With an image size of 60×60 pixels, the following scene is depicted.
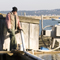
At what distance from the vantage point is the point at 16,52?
9.71m

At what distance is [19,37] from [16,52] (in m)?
1.72

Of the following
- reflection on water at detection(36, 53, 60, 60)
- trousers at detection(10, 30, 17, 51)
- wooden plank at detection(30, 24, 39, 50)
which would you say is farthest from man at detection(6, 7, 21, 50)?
reflection on water at detection(36, 53, 60, 60)

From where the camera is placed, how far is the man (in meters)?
10.4

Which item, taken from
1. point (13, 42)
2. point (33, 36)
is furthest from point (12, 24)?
point (33, 36)

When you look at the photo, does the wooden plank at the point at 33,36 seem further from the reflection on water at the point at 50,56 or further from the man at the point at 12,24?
the man at the point at 12,24

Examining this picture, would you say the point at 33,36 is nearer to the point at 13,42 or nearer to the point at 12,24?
the point at 13,42

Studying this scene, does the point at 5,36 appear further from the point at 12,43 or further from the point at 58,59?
the point at 58,59

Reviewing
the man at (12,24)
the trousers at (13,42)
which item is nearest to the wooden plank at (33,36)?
the man at (12,24)

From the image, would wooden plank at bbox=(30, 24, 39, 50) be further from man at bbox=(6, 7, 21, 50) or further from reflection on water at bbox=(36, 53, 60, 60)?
man at bbox=(6, 7, 21, 50)

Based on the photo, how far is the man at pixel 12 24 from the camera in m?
10.4

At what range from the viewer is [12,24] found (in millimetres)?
10508

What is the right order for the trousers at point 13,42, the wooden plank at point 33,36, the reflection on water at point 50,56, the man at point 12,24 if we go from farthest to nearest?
the wooden plank at point 33,36 < the reflection on water at point 50,56 < the trousers at point 13,42 < the man at point 12,24

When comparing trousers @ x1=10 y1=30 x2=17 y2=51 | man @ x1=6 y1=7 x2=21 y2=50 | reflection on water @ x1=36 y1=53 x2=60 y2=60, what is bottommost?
reflection on water @ x1=36 y1=53 x2=60 y2=60

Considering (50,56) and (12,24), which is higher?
(12,24)
